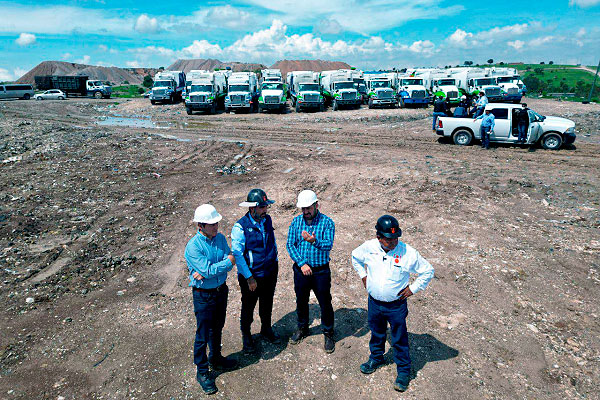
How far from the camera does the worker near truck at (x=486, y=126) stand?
1366cm

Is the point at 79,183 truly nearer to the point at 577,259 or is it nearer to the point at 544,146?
the point at 577,259

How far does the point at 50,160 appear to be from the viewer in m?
13.2

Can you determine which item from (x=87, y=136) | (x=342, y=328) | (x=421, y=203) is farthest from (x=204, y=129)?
(x=342, y=328)

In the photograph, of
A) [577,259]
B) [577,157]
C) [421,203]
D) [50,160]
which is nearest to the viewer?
[577,259]

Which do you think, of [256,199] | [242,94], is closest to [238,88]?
[242,94]

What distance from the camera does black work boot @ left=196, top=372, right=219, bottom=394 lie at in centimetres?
380

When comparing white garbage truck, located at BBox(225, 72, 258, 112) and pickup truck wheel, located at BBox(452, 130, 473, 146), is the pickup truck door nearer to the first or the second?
pickup truck wheel, located at BBox(452, 130, 473, 146)

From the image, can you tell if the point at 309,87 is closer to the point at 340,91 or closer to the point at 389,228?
the point at 340,91

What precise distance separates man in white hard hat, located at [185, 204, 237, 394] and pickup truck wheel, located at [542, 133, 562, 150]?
14.0 m

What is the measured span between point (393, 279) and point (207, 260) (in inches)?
73.2

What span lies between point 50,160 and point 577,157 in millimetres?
18469

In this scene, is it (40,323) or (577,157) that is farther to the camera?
(577,157)

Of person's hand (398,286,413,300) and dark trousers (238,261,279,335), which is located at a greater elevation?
person's hand (398,286,413,300)

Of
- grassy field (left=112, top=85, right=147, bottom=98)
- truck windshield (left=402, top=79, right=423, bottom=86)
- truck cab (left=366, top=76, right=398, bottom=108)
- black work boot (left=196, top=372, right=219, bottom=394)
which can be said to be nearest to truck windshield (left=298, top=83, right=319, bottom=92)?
truck cab (left=366, top=76, right=398, bottom=108)
